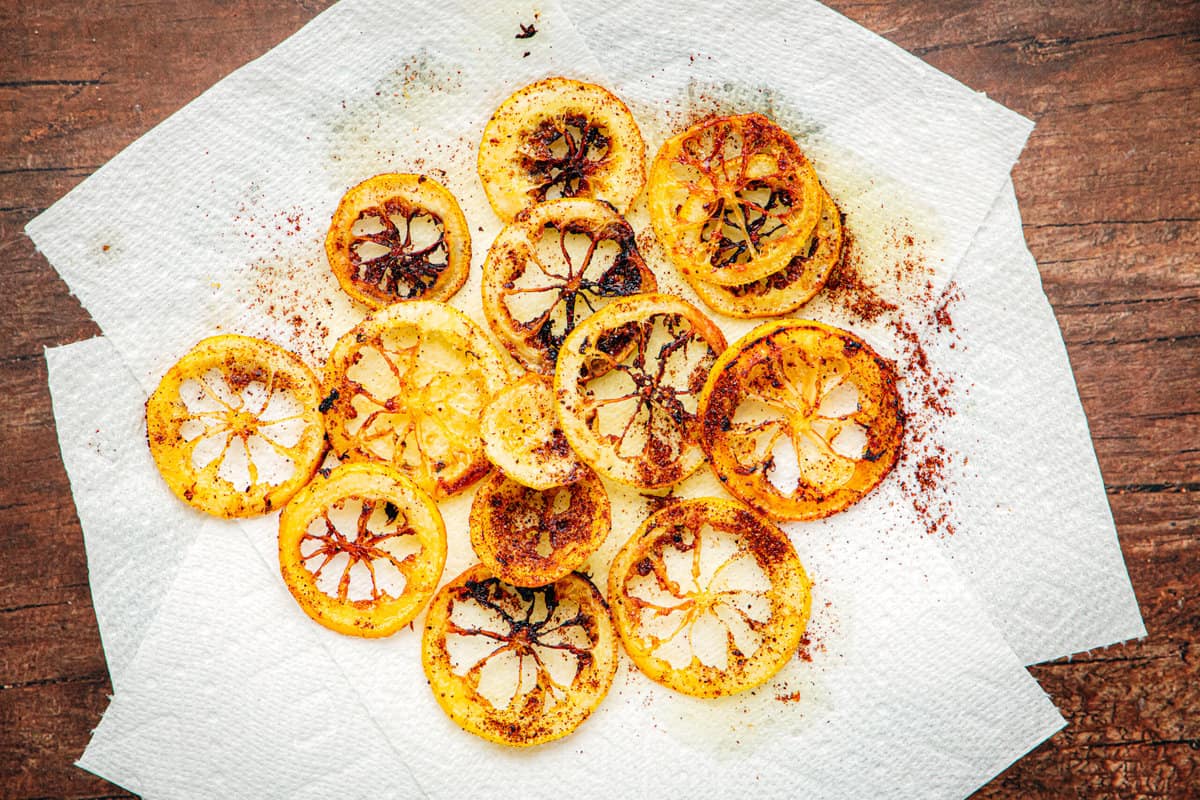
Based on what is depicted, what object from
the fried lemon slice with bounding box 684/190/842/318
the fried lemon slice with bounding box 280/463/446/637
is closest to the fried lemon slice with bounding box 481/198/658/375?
the fried lemon slice with bounding box 684/190/842/318

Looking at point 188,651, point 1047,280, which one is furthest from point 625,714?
point 1047,280

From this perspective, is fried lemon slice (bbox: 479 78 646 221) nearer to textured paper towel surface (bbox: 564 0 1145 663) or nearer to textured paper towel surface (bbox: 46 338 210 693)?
textured paper towel surface (bbox: 564 0 1145 663)

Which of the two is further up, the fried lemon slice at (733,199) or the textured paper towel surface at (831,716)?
the fried lemon slice at (733,199)

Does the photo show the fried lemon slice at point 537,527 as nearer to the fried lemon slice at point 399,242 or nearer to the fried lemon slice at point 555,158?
the fried lemon slice at point 399,242

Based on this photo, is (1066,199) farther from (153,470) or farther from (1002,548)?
(153,470)

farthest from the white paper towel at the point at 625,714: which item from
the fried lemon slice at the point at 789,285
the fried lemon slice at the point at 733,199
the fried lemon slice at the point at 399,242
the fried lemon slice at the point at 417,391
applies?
the fried lemon slice at the point at 399,242
